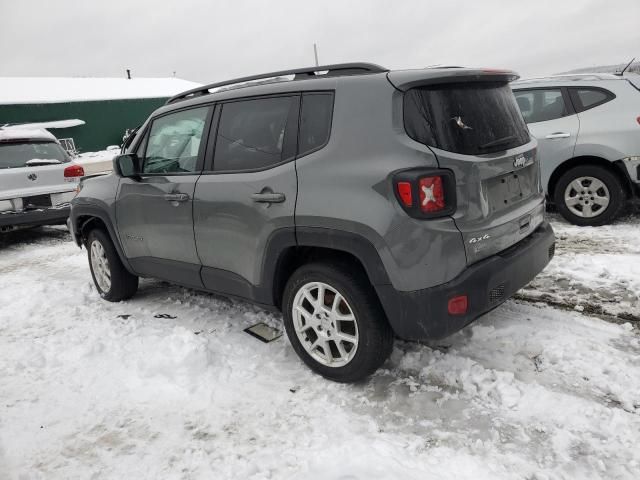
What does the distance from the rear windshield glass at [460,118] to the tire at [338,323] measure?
0.88m

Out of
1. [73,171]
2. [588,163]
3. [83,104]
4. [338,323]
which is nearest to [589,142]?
[588,163]

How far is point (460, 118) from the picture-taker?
276 cm

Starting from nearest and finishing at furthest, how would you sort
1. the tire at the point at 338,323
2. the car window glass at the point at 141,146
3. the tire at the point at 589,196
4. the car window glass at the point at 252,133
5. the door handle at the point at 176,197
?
1. the tire at the point at 338,323
2. the car window glass at the point at 252,133
3. the door handle at the point at 176,197
4. the car window glass at the point at 141,146
5. the tire at the point at 589,196

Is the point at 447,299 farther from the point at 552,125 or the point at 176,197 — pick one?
the point at 552,125

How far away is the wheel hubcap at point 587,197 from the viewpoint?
5852mm

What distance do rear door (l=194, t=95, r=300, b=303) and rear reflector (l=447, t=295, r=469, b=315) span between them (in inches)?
39.0

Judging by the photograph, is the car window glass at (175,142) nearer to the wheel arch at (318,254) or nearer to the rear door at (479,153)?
the wheel arch at (318,254)

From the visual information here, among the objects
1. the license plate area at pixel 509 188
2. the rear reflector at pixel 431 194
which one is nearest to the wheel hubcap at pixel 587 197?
the license plate area at pixel 509 188

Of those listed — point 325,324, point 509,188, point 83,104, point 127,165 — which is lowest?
point 325,324

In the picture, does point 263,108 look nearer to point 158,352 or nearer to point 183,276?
point 183,276

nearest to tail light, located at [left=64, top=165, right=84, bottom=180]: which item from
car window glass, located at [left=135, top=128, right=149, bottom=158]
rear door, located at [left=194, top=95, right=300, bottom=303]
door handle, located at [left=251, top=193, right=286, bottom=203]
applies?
car window glass, located at [left=135, top=128, right=149, bottom=158]

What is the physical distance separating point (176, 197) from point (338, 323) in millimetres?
1643

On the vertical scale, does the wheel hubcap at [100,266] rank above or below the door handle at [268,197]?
below

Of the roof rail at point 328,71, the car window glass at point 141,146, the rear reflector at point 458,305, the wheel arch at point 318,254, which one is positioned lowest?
the rear reflector at point 458,305
